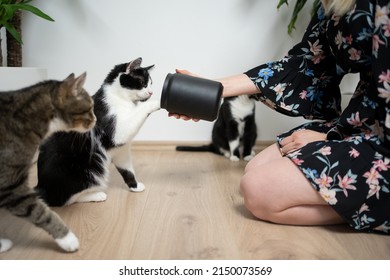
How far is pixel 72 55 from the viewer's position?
2129 mm

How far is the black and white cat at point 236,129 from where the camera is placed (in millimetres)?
2074

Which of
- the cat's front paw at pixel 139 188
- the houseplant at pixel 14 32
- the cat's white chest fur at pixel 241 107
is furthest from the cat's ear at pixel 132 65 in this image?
the cat's white chest fur at pixel 241 107

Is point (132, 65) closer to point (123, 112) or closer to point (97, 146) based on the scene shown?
point (123, 112)

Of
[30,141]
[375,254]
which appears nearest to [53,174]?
[30,141]

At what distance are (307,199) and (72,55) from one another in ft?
5.43

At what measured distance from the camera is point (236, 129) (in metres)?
2.11

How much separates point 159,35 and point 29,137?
137 centimetres

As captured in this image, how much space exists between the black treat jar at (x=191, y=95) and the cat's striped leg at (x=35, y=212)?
0.49 m

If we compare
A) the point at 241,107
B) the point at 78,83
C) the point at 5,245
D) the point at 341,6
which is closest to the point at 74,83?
the point at 78,83

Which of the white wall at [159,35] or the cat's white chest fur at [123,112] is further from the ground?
the white wall at [159,35]

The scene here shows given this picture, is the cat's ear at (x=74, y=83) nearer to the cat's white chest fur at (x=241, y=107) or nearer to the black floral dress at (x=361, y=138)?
the black floral dress at (x=361, y=138)

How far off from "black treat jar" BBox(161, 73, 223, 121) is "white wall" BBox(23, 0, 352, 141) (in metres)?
1.04
